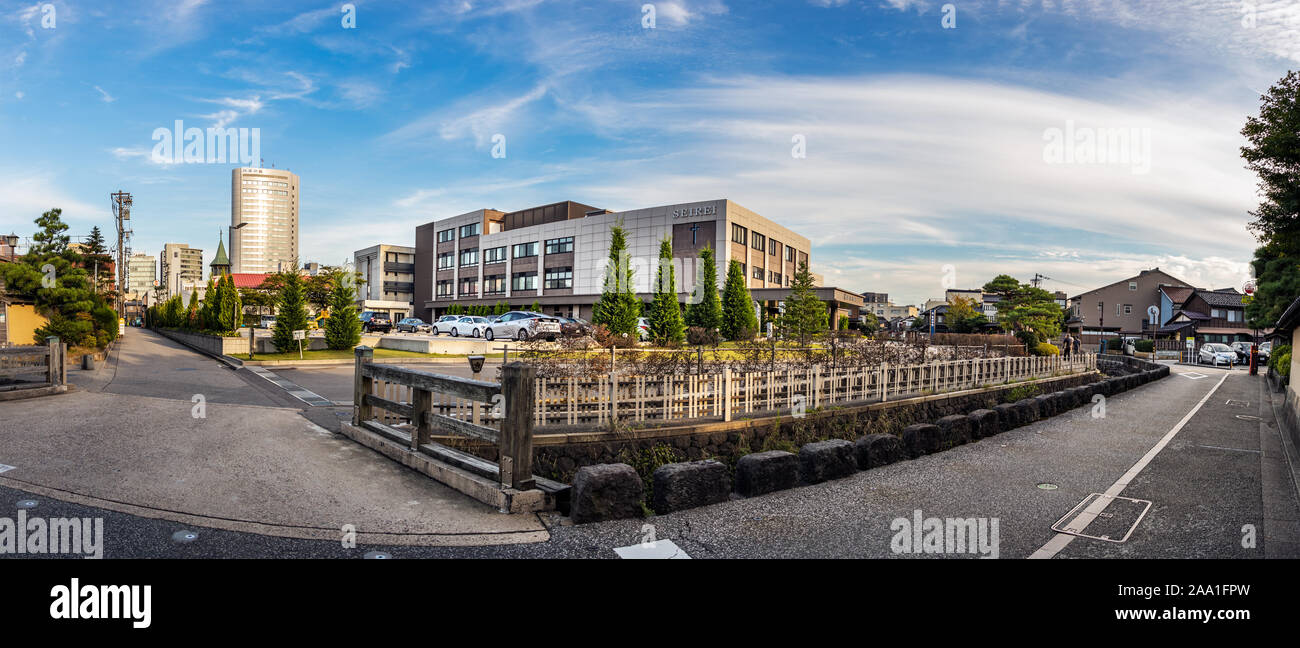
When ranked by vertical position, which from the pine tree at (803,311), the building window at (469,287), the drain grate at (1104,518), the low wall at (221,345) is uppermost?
the building window at (469,287)

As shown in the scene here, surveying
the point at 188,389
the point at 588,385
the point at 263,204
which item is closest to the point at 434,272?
the point at 188,389

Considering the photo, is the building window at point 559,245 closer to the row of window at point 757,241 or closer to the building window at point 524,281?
the building window at point 524,281

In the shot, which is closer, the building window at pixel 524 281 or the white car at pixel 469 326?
the white car at pixel 469 326

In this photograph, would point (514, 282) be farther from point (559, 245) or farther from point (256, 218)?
point (256, 218)

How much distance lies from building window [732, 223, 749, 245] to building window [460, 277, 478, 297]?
3509 centimetres

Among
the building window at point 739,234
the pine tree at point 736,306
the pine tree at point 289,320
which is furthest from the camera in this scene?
the building window at point 739,234

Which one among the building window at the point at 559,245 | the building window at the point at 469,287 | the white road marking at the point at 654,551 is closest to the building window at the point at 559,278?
the building window at the point at 559,245

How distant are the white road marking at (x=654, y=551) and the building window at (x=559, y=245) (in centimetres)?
5968

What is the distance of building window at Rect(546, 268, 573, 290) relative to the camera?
2504 inches

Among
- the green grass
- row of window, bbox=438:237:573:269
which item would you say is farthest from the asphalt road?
row of window, bbox=438:237:573:269

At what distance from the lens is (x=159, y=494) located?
5.96 meters

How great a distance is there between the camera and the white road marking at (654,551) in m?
4.85
